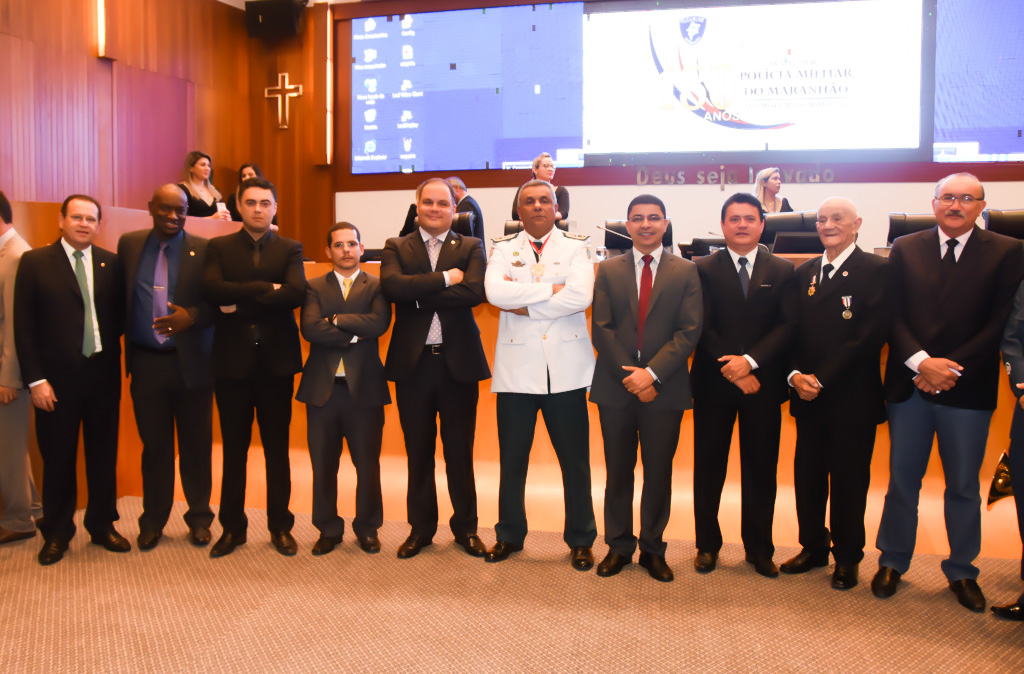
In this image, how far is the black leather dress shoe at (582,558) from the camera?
10.5 feet

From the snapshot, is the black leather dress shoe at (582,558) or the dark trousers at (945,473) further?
the black leather dress shoe at (582,558)

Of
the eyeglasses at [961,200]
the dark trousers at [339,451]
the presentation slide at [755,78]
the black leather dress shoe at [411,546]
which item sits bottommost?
Answer: the black leather dress shoe at [411,546]

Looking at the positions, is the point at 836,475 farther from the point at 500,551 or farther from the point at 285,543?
the point at 285,543

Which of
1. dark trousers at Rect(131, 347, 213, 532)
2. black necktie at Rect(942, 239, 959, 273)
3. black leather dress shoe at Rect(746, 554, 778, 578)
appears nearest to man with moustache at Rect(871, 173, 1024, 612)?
black necktie at Rect(942, 239, 959, 273)

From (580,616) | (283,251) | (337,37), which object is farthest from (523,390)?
(337,37)

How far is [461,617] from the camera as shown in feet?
8.80

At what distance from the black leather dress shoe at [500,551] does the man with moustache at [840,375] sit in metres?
1.41

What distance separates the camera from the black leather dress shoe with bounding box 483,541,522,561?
3.29m

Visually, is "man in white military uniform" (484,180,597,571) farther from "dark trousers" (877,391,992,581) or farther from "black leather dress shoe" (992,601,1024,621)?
"black leather dress shoe" (992,601,1024,621)

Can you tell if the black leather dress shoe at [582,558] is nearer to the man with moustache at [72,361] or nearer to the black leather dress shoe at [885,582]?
the black leather dress shoe at [885,582]

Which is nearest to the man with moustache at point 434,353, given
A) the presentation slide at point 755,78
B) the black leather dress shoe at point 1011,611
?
the black leather dress shoe at point 1011,611

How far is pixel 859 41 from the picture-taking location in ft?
23.1

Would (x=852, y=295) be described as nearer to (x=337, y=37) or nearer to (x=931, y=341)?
(x=931, y=341)

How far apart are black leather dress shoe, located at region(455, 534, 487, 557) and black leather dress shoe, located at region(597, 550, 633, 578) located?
582 mm
